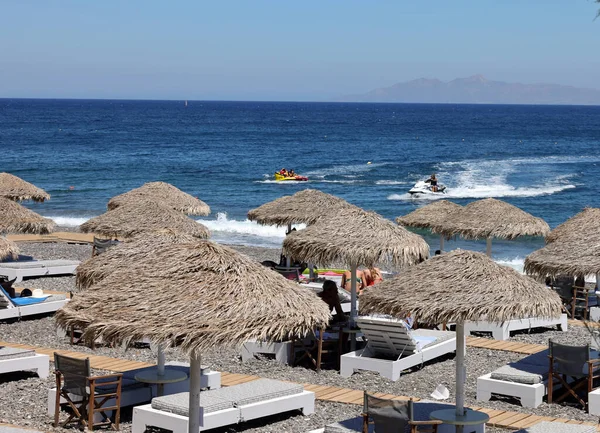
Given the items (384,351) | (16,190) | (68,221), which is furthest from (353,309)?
(68,221)

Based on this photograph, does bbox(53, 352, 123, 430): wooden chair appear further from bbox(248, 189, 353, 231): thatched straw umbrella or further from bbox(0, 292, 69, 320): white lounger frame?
bbox(248, 189, 353, 231): thatched straw umbrella

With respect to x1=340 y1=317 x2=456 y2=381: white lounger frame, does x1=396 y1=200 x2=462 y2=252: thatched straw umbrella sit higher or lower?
higher

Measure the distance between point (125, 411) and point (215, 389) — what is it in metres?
0.94

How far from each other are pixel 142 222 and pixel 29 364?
239 inches

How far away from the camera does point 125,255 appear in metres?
8.12

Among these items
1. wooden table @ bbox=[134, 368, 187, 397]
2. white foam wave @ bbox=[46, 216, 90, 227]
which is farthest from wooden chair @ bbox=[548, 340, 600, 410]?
white foam wave @ bbox=[46, 216, 90, 227]

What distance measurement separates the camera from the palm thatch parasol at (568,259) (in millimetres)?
12109

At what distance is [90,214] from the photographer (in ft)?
120

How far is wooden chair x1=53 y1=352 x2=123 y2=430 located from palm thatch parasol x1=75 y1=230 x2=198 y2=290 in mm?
830

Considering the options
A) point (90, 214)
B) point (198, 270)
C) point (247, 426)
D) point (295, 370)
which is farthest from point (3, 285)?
point (90, 214)

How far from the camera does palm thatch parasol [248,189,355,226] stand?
1722 cm

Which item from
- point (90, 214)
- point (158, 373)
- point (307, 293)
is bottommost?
point (90, 214)

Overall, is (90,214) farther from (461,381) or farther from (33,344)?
(461,381)

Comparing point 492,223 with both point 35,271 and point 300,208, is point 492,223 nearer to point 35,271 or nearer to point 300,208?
point 300,208
